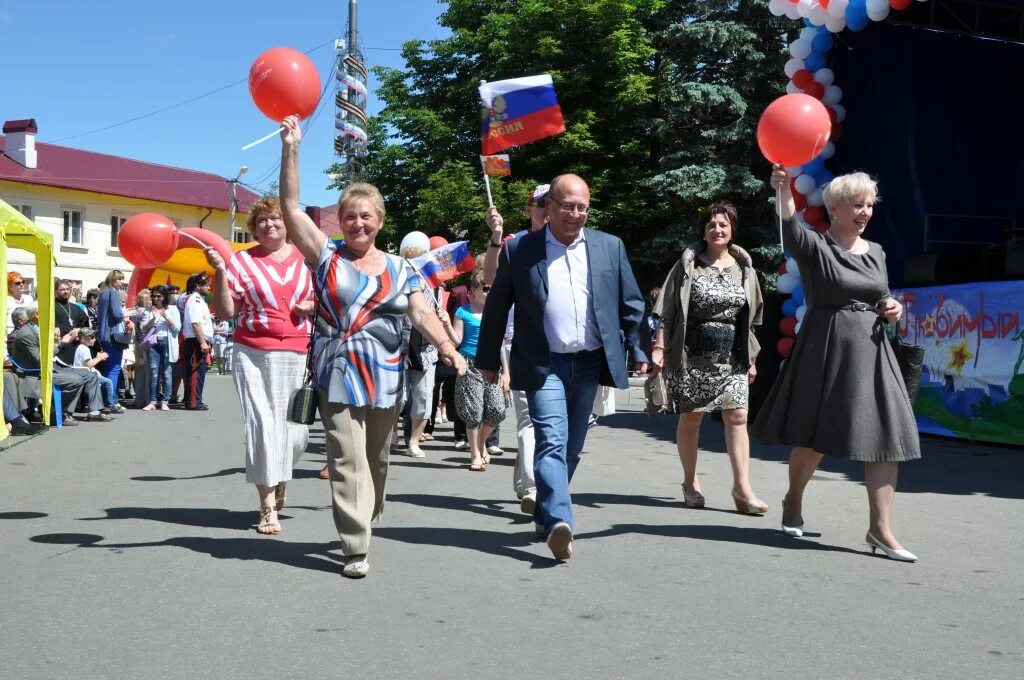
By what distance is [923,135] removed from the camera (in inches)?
527

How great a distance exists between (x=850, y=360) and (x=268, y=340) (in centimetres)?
317

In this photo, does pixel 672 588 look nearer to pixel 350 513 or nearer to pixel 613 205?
pixel 350 513

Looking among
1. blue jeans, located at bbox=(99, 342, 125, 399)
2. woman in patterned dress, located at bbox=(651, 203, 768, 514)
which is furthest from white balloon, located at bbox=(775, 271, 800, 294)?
blue jeans, located at bbox=(99, 342, 125, 399)

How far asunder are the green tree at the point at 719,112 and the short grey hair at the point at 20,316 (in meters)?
19.1

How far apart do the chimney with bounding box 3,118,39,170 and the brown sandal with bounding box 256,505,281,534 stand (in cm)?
5032

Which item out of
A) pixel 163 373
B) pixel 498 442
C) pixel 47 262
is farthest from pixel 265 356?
pixel 163 373

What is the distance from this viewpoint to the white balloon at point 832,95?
13.2 m

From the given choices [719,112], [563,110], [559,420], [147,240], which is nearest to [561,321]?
[559,420]

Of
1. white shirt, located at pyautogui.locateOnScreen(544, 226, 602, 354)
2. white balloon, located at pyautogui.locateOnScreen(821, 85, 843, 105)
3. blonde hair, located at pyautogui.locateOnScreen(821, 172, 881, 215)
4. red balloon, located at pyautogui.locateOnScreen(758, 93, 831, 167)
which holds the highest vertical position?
white balloon, located at pyautogui.locateOnScreen(821, 85, 843, 105)

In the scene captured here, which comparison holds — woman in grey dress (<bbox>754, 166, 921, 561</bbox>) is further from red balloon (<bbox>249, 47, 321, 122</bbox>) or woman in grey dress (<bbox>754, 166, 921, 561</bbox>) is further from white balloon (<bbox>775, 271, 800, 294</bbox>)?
white balloon (<bbox>775, 271, 800, 294</bbox>)

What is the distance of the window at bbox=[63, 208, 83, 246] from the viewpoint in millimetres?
52031

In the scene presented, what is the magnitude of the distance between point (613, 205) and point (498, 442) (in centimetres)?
2393

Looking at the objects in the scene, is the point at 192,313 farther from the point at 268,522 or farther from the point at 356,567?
the point at 356,567

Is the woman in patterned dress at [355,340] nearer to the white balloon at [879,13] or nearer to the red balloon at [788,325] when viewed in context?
the white balloon at [879,13]
